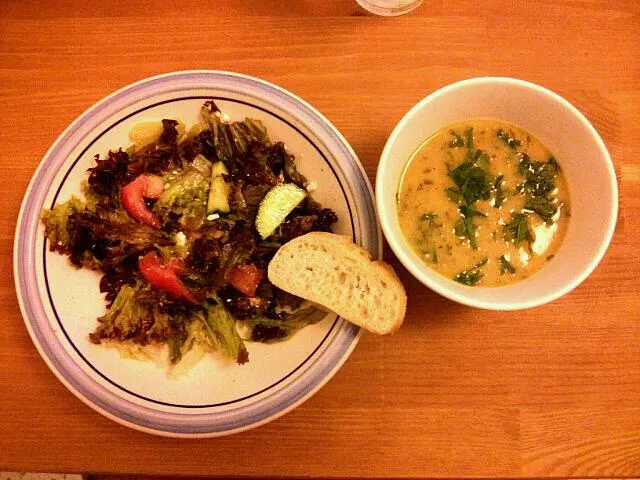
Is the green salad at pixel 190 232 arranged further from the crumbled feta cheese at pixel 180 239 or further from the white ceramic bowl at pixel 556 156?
the white ceramic bowl at pixel 556 156

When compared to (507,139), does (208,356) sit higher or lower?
lower

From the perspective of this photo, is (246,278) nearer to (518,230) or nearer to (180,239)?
(180,239)

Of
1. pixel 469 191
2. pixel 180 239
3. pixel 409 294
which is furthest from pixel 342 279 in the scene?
pixel 180 239

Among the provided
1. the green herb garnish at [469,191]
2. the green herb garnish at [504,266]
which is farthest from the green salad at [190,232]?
the green herb garnish at [504,266]

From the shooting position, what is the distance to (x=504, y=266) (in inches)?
51.8

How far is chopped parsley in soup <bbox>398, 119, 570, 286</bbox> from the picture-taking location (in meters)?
1.32

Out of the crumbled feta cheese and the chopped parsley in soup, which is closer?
the chopped parsley in soup

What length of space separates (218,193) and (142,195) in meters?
0.22

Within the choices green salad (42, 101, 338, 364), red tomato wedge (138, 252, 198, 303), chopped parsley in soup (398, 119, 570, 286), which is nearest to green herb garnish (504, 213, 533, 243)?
chopped parsley in soup (398, 119, 570, 286)

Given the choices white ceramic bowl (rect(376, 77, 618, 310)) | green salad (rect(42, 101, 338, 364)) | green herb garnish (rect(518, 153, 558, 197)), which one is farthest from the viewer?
green salad (rect(42, 101, 338, 364))

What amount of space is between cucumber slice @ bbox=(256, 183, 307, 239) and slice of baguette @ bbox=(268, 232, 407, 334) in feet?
0.29

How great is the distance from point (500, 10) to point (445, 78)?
0.28 metres

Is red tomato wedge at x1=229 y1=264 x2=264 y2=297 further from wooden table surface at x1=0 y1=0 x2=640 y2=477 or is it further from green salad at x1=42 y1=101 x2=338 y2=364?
wooden table surface at x1=0 y1=0 x2=640 y2=477

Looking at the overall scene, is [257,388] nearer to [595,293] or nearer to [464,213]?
[464,213]
